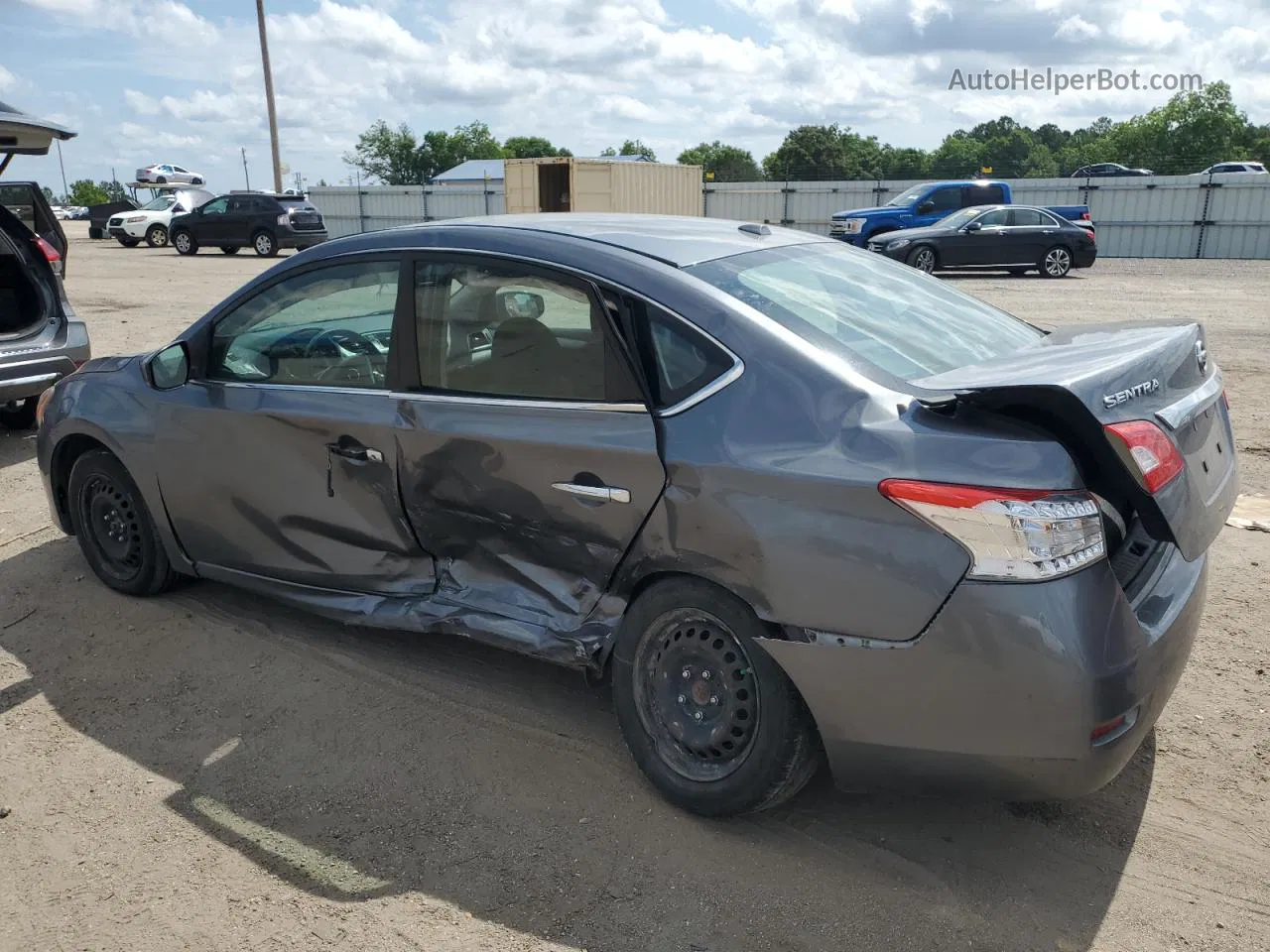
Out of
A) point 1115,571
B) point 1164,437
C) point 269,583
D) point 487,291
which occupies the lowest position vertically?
point 269,583

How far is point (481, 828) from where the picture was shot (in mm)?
3045

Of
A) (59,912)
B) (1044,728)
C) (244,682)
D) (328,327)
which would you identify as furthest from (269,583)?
(1044,728)

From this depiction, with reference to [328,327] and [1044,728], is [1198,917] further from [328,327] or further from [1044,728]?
[328,327]

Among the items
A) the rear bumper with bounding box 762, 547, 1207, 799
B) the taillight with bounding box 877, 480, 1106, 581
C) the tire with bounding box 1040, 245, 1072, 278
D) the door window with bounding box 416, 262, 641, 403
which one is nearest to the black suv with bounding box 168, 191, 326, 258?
the tire with bounding box 1040, 245, 1072, 278

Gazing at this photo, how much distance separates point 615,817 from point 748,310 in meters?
1.53

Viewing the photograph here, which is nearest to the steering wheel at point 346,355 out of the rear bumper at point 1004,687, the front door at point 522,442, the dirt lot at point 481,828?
the front door at point 522,442

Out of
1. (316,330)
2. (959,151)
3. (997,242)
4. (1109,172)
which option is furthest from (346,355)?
(959,151)

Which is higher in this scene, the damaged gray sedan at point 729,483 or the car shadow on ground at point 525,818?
the damaged gray sedan at point 729,483

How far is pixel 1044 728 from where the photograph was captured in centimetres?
245

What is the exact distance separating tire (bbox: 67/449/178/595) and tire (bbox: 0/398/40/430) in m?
3.71

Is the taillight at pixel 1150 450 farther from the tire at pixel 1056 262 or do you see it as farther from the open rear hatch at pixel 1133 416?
the tire at pixel 1056 262

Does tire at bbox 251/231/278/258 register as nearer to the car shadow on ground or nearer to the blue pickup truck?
the blue pickup truck

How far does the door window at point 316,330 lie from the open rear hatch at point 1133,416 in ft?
6.38

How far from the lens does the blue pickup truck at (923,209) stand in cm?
2278
